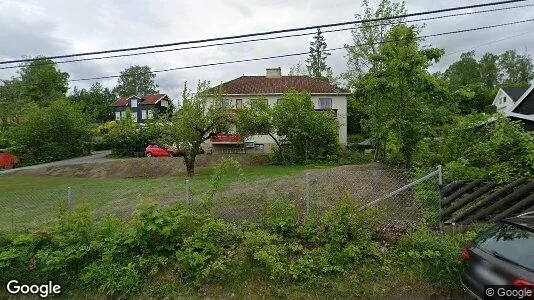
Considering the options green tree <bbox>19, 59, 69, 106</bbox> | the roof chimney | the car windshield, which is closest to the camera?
the car windshield

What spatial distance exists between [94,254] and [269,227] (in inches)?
121

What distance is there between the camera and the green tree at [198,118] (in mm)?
18000

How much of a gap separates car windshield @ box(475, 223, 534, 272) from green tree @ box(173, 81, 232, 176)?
613 inches

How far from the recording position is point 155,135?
65.7 feet

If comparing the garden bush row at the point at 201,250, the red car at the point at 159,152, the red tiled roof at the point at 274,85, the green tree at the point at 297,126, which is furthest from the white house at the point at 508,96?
the garden bush row at the point at 201,250

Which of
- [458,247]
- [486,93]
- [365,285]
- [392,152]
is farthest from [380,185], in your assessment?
[486,93]

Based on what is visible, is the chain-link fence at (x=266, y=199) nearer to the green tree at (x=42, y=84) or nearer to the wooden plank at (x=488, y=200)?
the wooden plank at (x=488, y=200)

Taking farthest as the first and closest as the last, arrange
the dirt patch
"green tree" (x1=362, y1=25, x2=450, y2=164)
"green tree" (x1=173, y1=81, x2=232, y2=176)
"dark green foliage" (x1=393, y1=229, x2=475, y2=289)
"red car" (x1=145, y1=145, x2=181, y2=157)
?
1. "red car" (x1=145, y1=145, x2=181, y2=157)
2. the dirt patch
3. "green tree" (x1=173, y1=81, x2=232, y2=176)
4. "green tree" (x1=362, y1=25, x2=450, y2=164)
5. "dark green foliage" (x1=393, y1=229, x2=475, y2=289)

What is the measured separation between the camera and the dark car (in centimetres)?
345

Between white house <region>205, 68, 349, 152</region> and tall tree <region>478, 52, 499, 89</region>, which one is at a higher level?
tall tree <region>478, 52, 499, 89</region>

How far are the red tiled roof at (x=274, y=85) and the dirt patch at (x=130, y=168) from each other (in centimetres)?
1024

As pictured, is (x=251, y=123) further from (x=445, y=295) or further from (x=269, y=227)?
(x=445, y=295)

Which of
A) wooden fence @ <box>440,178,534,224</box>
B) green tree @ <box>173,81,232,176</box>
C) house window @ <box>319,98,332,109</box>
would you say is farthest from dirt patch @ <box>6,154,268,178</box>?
wooden fence @ <box>440,178,534,224</box>

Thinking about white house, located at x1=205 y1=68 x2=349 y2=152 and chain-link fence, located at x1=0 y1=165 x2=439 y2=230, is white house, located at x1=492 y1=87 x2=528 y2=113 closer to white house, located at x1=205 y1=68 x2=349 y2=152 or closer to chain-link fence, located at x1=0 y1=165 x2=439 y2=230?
white house, located at x1=205 y1=68 x2=349 y2=152
